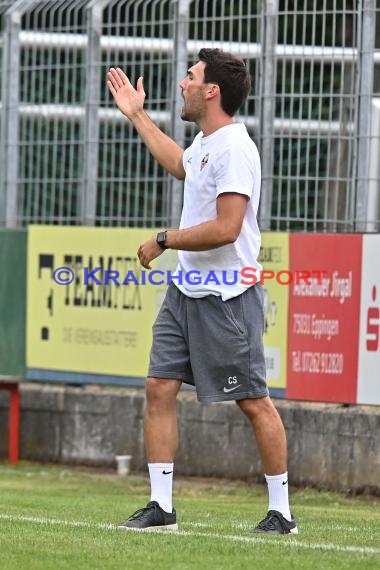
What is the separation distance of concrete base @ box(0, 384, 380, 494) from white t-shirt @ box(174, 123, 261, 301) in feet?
12.3

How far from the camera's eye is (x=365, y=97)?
11227mm

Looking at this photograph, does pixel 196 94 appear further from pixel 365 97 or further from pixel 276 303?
pixel 276 303

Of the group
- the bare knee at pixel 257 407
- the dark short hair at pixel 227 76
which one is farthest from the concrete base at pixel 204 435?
the dark short hair at pixel 227 76

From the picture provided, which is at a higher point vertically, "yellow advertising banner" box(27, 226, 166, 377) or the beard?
the beard

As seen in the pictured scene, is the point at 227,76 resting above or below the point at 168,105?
below

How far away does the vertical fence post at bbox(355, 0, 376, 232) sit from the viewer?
1120cm

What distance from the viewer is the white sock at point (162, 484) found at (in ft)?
23.8

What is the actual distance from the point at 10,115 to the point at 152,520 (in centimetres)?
692

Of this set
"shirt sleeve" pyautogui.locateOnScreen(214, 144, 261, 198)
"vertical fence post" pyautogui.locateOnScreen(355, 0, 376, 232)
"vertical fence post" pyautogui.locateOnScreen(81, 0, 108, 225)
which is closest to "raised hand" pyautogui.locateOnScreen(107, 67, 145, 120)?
"shirt sleeve" pyautogui.locateOnScreen(214, 144, 261, 198)

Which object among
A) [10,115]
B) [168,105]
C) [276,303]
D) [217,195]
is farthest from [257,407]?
[10,115]

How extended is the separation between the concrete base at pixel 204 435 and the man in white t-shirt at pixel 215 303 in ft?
11.9

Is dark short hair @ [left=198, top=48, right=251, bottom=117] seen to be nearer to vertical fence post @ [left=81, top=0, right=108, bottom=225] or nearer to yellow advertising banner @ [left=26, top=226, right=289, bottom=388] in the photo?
yellow advertising banner @ [left=26, top=226, right=289, bottom=388]

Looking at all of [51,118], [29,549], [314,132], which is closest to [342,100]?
[314,132]

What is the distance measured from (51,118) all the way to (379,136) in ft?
10.5
